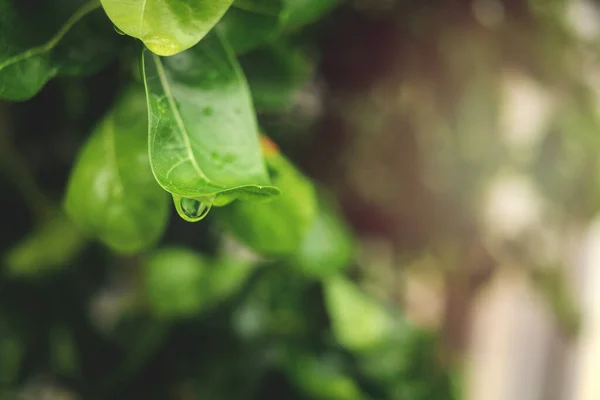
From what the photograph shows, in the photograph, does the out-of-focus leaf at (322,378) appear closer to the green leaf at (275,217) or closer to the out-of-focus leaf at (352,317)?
the out-of-focus leaf at (352,317)

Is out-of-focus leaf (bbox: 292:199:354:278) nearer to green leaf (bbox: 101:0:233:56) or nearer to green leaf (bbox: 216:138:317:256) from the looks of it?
green leaf (bbox: 216:138:317:256)

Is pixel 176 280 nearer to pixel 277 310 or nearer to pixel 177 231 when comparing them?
pixel 177 231

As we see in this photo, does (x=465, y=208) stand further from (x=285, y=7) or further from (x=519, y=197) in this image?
(x=285, y=7)

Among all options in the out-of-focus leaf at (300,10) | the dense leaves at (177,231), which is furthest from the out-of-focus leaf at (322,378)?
the out-of-focus leaf at (300,10)

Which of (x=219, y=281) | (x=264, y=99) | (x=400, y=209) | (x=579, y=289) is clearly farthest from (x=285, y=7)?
(x=579, y=289)

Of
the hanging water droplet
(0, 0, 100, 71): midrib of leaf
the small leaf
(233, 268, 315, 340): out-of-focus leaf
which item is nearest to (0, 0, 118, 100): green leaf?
(0, 0, 100, 71): midrib of leaf

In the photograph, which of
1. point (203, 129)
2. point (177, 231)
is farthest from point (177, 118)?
point (177, 231)
